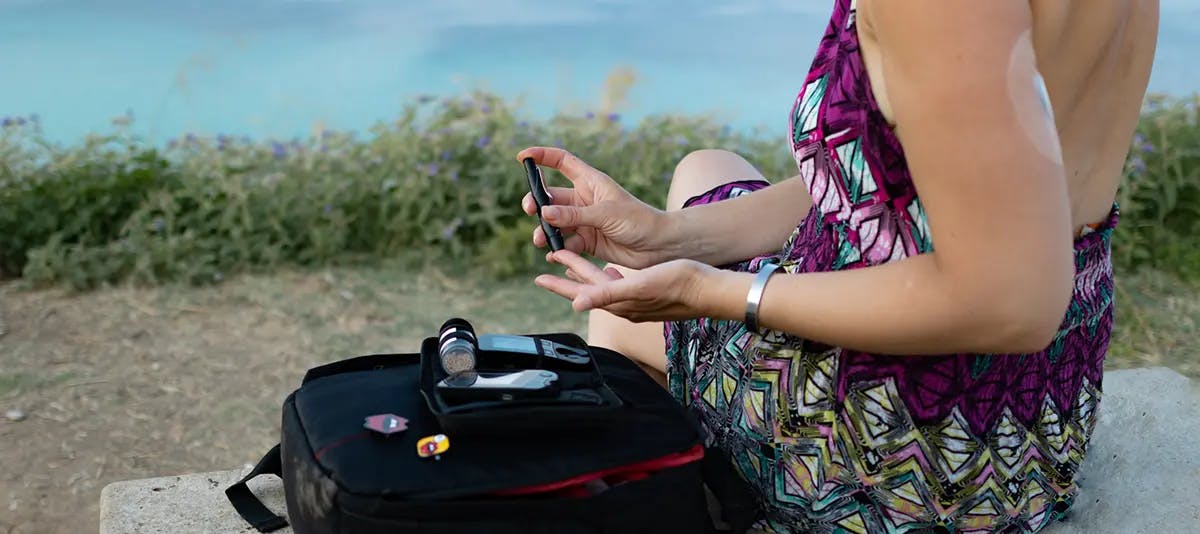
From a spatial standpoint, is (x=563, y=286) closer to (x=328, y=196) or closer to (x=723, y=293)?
(x=723, y=293)

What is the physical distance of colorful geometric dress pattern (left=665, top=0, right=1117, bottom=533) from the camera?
1423mm

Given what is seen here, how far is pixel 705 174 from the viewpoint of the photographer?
211 cm

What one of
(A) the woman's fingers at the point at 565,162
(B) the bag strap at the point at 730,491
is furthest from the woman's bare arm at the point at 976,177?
(A) the woman's fingers at the point at 565,162

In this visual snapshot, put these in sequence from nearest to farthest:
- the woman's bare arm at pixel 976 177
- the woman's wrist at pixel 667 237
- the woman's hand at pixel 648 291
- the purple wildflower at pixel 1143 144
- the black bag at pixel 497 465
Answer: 1. the woman's bare arm at pixel 976 177
2. the black bag at pixel 497 465
3. the woman's hand at pixel 648 291
4. the woman's wrist at pixel 667 237
5. the purple wildflower at pixel 1143 144

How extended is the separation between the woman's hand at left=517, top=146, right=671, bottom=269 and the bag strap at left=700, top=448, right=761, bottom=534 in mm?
379

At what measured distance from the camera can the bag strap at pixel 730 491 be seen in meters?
1.59

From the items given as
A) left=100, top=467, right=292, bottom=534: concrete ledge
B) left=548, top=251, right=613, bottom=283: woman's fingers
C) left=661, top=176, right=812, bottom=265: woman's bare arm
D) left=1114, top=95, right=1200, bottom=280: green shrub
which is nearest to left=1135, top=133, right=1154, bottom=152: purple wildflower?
left=1114, top=95, right=1200, bottom=280: green shrub

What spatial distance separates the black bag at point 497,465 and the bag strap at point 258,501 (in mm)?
252

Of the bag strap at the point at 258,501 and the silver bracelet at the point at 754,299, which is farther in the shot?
the bag strap at the point at 258,501

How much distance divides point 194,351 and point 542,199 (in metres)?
2.04

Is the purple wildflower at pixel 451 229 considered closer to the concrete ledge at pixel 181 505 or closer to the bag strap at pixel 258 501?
the concrete ledge at pixel 181 505

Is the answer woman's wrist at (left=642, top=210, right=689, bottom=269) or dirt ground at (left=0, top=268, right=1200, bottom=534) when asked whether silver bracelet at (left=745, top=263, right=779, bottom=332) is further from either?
dirt ground at (left=0, top=268, right=1200, bottom=534)

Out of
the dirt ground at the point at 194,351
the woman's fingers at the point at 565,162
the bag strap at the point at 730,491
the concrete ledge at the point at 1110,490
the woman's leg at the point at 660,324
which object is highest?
the woman's fingers at the point at 565,162

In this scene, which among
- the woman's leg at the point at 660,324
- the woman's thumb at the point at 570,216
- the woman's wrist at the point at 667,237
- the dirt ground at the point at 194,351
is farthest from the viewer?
the dirt ground at the point at 194,351
